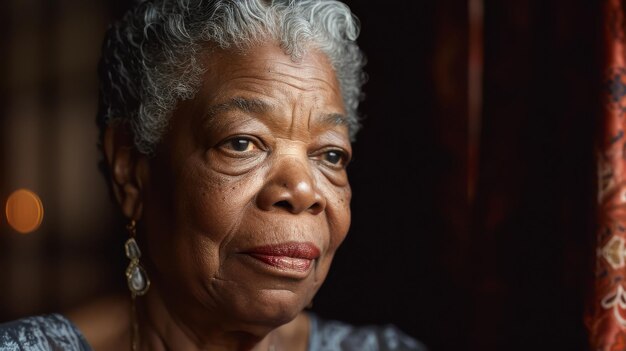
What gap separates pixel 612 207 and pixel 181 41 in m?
1.07

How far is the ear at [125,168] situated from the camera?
67.9 inches

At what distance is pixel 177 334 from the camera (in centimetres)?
171

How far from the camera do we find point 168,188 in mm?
1633

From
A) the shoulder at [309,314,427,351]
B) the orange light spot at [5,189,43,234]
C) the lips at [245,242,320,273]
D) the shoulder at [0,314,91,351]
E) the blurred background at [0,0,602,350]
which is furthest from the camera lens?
the orange light spot at [5,189,43,234]

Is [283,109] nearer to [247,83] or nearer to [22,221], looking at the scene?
[247,83]

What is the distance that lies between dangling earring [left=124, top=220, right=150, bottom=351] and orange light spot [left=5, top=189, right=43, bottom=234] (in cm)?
223

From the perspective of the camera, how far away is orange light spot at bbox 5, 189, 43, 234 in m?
3.71

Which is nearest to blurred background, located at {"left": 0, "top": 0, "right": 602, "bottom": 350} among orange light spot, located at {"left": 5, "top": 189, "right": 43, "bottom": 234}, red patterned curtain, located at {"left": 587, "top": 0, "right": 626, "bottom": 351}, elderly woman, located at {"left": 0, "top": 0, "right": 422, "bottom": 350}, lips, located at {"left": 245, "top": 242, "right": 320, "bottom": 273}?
red patterned curtain, located at {"left": 587, "top": 0, "right": 626, "bottom": 351}

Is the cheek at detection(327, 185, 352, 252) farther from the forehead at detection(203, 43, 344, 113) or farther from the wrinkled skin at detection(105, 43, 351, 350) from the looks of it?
the forehead at detection(203, 43, 344, 113)

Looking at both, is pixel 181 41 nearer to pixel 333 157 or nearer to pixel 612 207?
pixel 333 157

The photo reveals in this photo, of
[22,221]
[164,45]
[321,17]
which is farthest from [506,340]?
[22,221]

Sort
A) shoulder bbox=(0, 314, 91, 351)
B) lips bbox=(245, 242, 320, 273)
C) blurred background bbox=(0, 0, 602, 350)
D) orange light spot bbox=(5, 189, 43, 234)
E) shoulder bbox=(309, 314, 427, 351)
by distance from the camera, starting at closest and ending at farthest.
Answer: lips bbox=(245, 242, 320, 273) < shoulder bbox=(0, 314, 91, 351) < blurred background bbox=(0, 0, 602, 350) < shoulder bbox=(309, 314, 427, 351) < orange light spot bbox=(5, 189, 43, 234)

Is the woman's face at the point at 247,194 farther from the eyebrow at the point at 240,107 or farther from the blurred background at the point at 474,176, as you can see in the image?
the blurred background at the point at 474,176

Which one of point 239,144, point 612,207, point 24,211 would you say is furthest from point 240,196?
point 24,211
